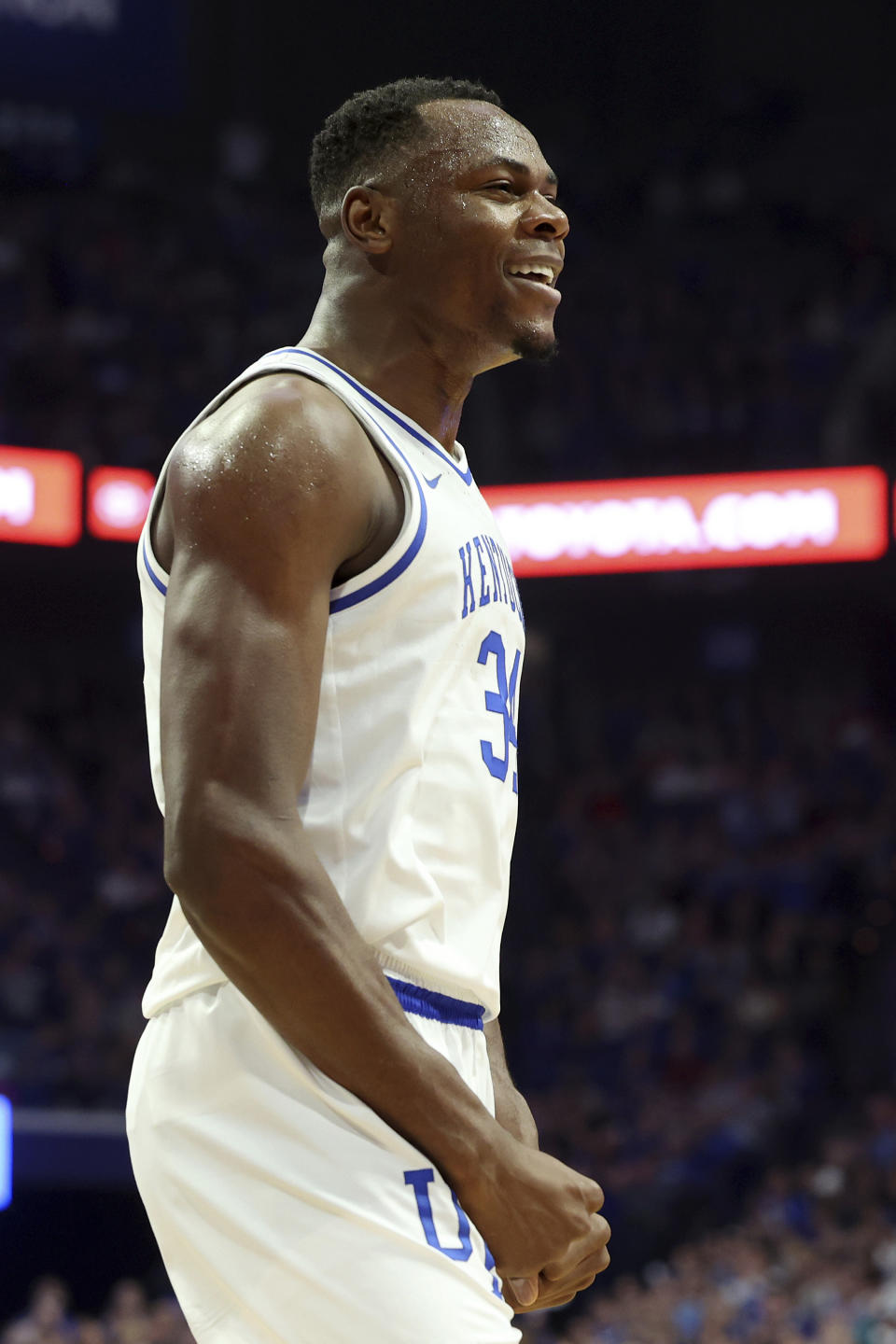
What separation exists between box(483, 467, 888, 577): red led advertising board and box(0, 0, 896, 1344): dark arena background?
2 cm

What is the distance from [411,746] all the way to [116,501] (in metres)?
11.1

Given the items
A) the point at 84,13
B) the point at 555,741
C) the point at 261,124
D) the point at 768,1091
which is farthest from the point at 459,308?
the point at 261,124

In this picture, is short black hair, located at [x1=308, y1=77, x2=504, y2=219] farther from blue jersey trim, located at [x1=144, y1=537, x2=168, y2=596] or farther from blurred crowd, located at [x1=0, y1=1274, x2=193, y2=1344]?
blurred crowd, located at [x1=0, y1=1274, x2=193, y2=1344]

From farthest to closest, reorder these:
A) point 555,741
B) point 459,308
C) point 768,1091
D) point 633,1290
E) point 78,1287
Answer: point 555,741 < point 78,1287 < point 768,1091 < point 633,1290 < point 459,308

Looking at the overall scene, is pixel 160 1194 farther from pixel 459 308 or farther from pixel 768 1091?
pixel 768 1091

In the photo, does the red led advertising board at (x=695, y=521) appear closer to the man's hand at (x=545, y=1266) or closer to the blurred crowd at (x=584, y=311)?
the blurred crowd at (x=584, y=311)

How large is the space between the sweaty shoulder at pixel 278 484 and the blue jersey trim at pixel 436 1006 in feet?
1.49

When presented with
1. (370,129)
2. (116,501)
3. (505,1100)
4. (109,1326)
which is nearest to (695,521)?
(116,501)

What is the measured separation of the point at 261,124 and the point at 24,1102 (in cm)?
1146

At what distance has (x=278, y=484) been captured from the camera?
1.82 m

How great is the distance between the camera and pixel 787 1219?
9984 mm

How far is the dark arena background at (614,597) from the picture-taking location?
436 inches

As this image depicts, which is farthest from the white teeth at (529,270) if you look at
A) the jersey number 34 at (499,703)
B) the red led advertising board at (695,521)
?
the red led advertising board at (695,521)

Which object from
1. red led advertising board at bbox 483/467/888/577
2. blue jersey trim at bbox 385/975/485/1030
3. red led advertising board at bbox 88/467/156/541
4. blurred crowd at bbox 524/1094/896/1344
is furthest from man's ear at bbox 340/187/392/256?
red led advertising board at bbox 88/467/156/541
